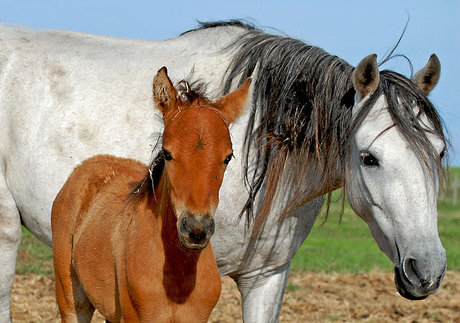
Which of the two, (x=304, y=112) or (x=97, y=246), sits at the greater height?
(x=304, y=112)

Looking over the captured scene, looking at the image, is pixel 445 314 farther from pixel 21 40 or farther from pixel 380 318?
pixel 21 40

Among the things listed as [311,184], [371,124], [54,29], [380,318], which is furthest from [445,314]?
[54,29]

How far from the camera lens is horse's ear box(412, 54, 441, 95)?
343cm

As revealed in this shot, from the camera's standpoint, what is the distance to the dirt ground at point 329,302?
6.56m

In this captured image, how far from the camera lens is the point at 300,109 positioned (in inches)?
143

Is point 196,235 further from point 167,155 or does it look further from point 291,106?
point 291,106

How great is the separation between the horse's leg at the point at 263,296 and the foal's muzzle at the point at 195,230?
158cm

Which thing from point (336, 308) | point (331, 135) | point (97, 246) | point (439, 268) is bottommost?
point (336, 308)

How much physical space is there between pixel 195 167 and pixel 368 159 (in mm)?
954

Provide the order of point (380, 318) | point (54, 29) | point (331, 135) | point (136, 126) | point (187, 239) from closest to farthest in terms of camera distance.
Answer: point (187, 239)
point (331, 135)
point (136, 126)
point (54, 29)
point (380, 318)

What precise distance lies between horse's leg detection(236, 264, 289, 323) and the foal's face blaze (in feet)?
4.96

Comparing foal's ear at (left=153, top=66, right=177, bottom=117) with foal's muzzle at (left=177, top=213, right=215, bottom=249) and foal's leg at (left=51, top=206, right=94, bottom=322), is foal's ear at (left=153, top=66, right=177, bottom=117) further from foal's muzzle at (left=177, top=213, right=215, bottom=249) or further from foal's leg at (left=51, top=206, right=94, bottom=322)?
foal's leg at (left=51, top=206, right=94, bottom=322)

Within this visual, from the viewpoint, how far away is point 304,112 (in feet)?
12.0

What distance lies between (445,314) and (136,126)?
436cm
